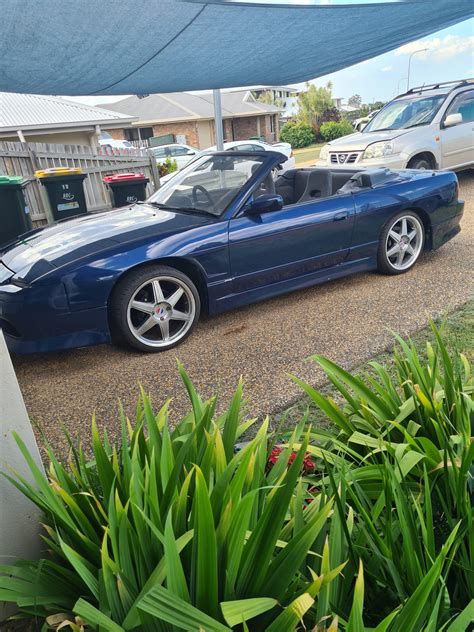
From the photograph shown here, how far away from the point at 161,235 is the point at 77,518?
8.17ft

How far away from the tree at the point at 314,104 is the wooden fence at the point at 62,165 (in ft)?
150

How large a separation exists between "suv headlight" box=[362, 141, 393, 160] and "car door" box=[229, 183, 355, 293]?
4339 millimetres

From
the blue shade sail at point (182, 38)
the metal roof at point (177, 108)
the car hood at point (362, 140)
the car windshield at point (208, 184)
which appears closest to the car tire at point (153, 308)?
the car windshield at point (208, 184)

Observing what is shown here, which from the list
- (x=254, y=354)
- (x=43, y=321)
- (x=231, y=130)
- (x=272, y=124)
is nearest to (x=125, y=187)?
(x=43, y=321)

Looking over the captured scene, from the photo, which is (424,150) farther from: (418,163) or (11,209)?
(11,209)

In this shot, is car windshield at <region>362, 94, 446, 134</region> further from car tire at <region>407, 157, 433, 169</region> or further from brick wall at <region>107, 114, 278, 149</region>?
brick wall at <region>107, 114, 278, 149</region>

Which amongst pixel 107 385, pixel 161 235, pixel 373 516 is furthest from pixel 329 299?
pixel 373 516

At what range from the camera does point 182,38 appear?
3.77 meters

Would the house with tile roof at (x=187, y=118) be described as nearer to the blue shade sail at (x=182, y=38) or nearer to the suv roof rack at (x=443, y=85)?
the suv roof rack at (x=443, y=85)

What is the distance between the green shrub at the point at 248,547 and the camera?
1.17m

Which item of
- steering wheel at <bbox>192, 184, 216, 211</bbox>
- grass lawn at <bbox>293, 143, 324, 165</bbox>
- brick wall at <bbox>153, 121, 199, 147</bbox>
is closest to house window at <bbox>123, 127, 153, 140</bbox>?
brick wall at <bbox>153, 121, 199, 147</bbox>

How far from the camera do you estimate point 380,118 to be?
9.69m

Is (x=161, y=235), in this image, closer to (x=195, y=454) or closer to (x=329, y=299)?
(x=329, y=299)

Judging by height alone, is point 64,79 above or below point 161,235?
above
